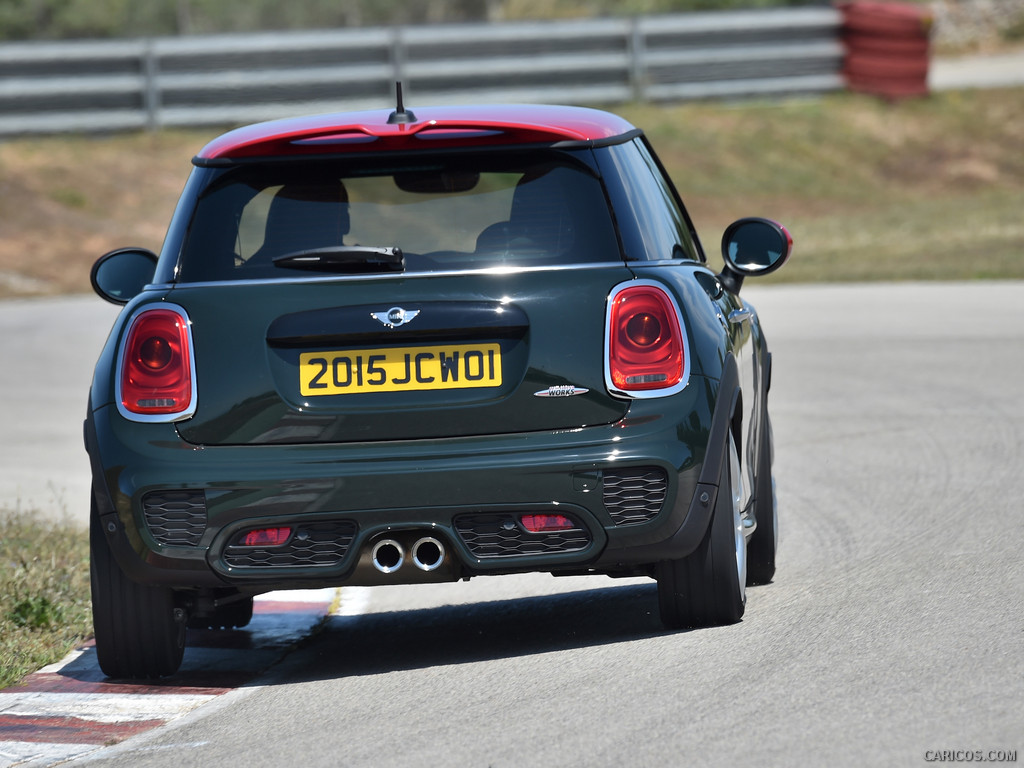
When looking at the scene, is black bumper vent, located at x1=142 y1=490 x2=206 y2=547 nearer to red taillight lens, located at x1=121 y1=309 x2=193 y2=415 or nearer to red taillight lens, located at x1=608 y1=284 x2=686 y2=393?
red taillight lens, located at x1=121 y1=309 x2=193 y2=415

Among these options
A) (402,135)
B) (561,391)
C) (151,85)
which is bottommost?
(151,85)

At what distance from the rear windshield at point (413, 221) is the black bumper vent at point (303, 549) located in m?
0.72

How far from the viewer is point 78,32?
62.0 metres

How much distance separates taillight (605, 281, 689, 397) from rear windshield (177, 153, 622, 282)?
185mm

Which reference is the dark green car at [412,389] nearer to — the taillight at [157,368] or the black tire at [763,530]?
the taillight at [157,368]

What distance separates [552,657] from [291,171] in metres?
1.59

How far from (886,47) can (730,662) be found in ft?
83.5

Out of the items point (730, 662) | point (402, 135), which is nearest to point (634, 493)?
point (730, 662)

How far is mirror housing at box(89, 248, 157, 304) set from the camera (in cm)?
589

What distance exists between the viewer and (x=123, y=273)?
5.94 metres

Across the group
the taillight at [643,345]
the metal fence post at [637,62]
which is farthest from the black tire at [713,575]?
the metal fence post at [637,62]

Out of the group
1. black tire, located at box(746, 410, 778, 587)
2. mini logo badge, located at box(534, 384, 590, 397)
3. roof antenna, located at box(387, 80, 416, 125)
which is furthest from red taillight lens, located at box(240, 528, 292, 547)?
black tire, located at box(746, 410, 778, 587)

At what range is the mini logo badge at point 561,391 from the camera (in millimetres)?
4641

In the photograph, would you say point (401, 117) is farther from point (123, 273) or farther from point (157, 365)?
point (123, 273)
